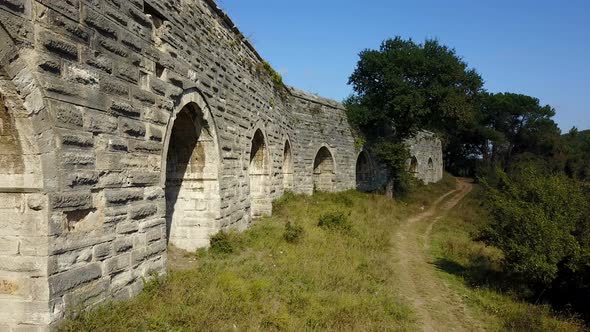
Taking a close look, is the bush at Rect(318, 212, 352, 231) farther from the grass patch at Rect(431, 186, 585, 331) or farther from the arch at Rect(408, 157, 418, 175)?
the arch at Rect(408, 157, 418, 175)

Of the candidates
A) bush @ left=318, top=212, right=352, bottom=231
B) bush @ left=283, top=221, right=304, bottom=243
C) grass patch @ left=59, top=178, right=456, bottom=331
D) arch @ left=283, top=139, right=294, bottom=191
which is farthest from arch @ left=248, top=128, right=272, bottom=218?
bush @ left=283, top=221, right=304, bottom=243

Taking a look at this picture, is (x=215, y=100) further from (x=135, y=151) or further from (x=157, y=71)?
(x=135, y=151)

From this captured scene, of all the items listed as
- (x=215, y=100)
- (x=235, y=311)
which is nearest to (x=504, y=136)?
(x=215, y=100)

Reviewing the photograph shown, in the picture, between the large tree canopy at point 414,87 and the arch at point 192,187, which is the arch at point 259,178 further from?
the large tree canopy at point 414,87

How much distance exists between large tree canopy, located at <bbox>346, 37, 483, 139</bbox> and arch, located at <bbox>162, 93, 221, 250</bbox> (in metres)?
12.2

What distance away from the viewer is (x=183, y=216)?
7.94m

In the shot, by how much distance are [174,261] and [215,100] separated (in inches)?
125

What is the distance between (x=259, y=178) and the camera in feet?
40.2

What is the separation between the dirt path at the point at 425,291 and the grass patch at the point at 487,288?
23 centimetres

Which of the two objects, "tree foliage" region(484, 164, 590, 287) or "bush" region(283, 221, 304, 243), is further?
"bush" region(283, 221, 304, 243)

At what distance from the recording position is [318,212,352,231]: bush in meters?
10.7

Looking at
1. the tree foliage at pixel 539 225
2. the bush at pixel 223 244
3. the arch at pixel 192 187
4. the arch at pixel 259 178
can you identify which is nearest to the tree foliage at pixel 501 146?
the tree foliage at pixel 539 225

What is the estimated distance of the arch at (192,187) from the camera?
25.6ft

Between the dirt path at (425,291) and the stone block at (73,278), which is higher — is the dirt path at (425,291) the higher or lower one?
the lower one
